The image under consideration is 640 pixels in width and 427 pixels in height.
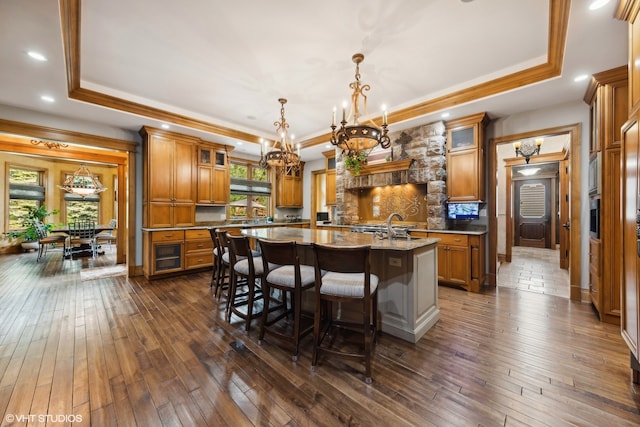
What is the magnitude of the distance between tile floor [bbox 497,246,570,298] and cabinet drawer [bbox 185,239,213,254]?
5.41 m

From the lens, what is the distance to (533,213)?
8.28 metres

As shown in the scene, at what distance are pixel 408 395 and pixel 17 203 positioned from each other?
11.4 metres

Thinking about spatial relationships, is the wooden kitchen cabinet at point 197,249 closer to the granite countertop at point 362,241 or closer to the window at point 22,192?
the granite countertop at point 362,241

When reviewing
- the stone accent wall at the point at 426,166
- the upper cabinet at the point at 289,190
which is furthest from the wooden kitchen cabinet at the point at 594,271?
the upper cabinet at the point at 289,190

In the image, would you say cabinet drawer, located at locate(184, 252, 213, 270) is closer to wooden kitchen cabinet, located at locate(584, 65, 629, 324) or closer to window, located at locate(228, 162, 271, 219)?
window, located at locate(228, 162, 271, 219)

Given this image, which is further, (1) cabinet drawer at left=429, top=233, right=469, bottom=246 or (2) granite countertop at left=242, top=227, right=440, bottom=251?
(1) cabinet drawer at left=429, top=233, right=469, bottom=246

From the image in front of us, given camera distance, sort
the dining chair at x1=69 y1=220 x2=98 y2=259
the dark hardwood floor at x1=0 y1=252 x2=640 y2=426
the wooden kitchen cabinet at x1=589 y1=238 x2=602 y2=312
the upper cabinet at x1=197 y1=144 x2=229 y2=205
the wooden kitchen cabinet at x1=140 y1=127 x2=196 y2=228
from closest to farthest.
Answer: the dark hardwood floor at x1=0 y1=252 x2=640 y2=426 < the wooden kitchen cabinet at x1=589 y1=238 x2=602 y2=312 < the wooden kitchen cabinet at x1=140 y1=127 x2=196 y2=228 < the upper cabinet at x1=197 y1=144 x2=229 y2=205 < the dining chair at x1=69 y1=220 x2=98 y2=259

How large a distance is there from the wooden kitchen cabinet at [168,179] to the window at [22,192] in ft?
20.4

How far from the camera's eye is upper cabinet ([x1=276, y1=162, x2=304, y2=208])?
7.14 meters

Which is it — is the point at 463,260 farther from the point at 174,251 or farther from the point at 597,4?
the point at 174,251

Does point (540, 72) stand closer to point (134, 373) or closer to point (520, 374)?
point (520, 374)

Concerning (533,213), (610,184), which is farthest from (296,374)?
(533,213)

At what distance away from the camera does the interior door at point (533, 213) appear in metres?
8.05

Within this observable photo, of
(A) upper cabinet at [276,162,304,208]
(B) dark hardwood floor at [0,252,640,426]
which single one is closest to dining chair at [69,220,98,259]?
(B) dark hardwood floor at [0,252,640,426]
